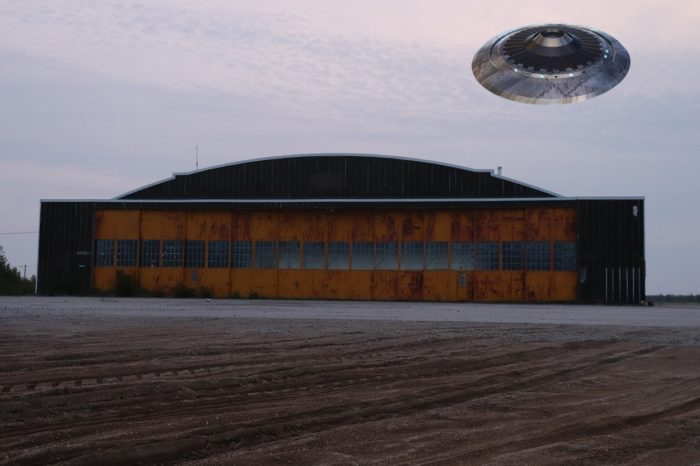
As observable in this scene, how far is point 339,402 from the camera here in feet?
18.6

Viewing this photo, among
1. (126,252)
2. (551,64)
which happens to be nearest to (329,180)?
(126,252)

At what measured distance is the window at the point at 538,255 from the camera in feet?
122

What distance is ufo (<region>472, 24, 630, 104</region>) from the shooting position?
31.4 metres

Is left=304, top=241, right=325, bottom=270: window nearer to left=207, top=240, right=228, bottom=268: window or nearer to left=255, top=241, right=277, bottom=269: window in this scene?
left=255, top=241, right=277, bottom=269: window

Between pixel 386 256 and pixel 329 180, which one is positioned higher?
pixel 329 180

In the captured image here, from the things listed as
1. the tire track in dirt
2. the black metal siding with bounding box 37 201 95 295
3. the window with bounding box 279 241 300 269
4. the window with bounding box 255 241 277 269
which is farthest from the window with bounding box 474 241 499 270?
the tire track in dirt

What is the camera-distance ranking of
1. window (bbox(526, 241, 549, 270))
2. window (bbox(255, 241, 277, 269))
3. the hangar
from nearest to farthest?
the hangar, window (bbox(526, 241, 549, 270)), window (bbox(255, 241, 277, 269))

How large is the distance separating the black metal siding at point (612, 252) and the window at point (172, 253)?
20.9 meters

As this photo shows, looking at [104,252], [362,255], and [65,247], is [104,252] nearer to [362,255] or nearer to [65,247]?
[65,247]

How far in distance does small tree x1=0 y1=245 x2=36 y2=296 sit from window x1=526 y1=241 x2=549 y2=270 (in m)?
27.1

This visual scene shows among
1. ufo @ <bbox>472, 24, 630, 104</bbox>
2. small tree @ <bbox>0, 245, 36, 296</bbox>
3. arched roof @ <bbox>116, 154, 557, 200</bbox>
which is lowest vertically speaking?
small tree @ <bbox>0, 245, 36, 296</bbox>

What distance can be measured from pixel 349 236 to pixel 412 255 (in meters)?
3.49

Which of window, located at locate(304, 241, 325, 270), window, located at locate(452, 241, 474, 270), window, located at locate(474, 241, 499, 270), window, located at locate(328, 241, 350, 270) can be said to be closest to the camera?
window, located at locate(474, 241, 499, 270)

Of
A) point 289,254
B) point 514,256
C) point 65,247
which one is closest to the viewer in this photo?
point 514,256
